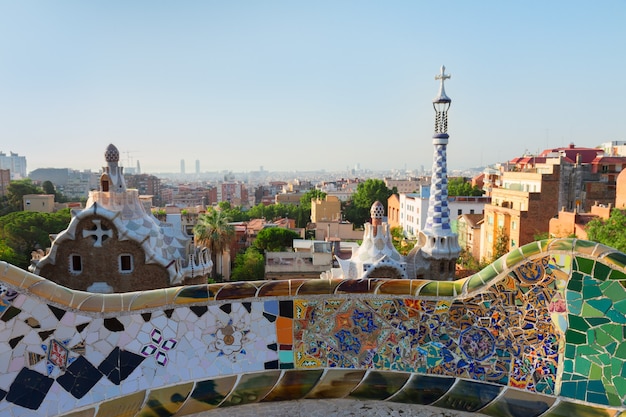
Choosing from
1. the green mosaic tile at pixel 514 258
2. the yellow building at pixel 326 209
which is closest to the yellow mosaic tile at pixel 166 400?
the green mosaic tile at pixel 514 258

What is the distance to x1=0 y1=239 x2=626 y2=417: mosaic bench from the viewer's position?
3.34m

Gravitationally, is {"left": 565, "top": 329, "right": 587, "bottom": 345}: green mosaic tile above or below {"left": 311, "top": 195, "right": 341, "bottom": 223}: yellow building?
above

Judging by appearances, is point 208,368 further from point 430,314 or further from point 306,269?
point 306,269

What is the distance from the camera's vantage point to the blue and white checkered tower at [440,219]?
438 inches

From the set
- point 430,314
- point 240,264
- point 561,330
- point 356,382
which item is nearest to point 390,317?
point 430,314

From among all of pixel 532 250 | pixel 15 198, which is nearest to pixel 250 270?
pixel 532 250

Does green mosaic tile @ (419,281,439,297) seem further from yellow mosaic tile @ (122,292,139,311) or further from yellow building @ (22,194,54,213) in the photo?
yellow building @ (22,194,54,213)

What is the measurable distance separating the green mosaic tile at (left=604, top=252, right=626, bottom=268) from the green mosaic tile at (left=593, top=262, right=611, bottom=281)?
0.18 feet

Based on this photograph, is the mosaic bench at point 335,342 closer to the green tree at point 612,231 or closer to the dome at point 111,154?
the dome at point 111,154

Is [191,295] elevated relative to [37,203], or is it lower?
elevated

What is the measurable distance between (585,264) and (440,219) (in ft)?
25.8

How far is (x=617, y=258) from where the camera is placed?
3432 millimetres

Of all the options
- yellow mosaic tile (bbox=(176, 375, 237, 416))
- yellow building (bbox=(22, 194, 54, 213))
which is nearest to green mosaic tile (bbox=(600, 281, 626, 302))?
yellow mosaic tile (bbox=(176, 375, 237, 416))

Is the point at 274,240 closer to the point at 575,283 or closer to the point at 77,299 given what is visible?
the point at 77,299
